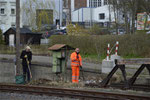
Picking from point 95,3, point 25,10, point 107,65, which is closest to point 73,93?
point 107,65

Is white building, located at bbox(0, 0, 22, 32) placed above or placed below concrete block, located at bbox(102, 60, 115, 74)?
above

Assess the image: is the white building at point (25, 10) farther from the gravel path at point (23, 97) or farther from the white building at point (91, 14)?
the gravel path at point (23, 97)

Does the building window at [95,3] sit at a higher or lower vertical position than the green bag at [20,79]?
higher

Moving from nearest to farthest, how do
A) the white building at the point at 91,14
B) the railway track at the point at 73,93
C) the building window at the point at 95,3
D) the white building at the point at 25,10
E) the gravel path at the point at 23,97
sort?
the railway track at the point at 73,93 → the gravel path at the point at 23,97 → the white building at the point at 25,10 → the white building at the point at 91,14 → the building window at the point at 95,3

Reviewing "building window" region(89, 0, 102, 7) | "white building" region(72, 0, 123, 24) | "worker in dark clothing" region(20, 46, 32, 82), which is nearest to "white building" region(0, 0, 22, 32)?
"white building" region(72, 0, 123, 24)

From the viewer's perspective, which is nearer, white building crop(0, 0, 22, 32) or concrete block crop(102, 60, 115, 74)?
concrete block crop(102, 60, 115, 74)

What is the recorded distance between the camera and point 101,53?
26016 mm

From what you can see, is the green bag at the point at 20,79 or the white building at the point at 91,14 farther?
the white building at the point at 91,14

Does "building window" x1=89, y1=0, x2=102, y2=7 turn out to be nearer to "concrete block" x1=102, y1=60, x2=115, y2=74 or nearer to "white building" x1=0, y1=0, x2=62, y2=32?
"white building" x1=0, y1=0, x2=62, y2=32

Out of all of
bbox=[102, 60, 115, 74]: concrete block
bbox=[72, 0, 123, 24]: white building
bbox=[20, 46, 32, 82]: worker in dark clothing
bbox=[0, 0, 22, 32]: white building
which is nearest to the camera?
bbox=[20, 46, 32, 82]: worker in dark clothing

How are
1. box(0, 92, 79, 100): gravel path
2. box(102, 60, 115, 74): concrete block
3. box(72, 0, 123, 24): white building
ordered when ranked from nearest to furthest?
box(0, 92, 79, 100): gravel path
box(102, 60, 115, 74): concrete block
box(72, 0, 123, 24): white building

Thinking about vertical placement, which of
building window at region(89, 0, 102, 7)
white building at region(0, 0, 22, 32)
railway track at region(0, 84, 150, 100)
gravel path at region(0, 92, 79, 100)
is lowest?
gravel path at region(0, 92, 79, 100)

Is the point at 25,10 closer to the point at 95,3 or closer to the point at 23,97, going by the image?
the point at 23,97

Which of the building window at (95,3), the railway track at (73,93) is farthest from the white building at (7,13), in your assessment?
the railway track at (73,93)
